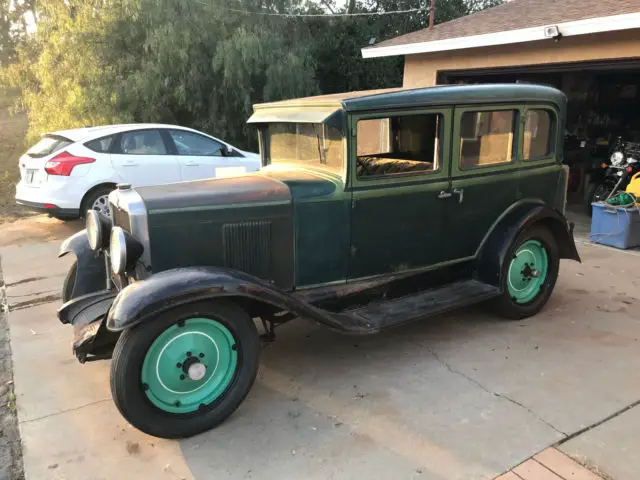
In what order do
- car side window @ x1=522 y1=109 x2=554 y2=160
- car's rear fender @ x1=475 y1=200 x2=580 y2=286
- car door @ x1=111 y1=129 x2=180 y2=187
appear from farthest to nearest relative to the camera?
car door @ x1=111 y1=129 x2=180 y2=187, car side window @ x1=522 y1=109 x2=554 y2=160, car's rear fender @ x1=475 y1=200 x2=580 y2=286

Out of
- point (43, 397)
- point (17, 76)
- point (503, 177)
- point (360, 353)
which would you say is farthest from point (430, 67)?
point (17, 76)

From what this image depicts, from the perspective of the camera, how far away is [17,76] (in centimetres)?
1179

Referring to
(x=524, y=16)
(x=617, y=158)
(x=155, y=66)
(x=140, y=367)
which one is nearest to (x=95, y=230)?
(x=140, y=367)

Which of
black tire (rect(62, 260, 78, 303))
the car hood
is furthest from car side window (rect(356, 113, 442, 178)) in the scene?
black tire (rect(62, 260, 78, 303))

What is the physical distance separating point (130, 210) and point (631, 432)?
316 centimetres

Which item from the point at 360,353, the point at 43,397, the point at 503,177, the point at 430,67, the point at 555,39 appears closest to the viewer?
the point at 43,397

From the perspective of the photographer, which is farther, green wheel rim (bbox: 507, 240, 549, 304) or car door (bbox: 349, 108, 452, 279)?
green wheel rim (bbox: 507, 240, 549, 304)

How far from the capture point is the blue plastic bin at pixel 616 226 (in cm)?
644

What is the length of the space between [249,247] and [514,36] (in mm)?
6000

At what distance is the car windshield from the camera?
347 cm

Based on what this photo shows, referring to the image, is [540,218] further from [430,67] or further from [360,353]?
[430,67]

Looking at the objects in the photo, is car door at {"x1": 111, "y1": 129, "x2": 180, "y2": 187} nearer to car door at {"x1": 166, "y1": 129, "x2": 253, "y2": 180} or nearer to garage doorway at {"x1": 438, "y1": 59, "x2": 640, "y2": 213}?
car door at {"x1": 166, "y1": 129, "x2": 253, "y2": 180}

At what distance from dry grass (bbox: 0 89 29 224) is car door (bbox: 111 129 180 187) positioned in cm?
284

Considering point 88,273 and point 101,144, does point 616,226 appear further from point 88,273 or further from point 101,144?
point 101,144
